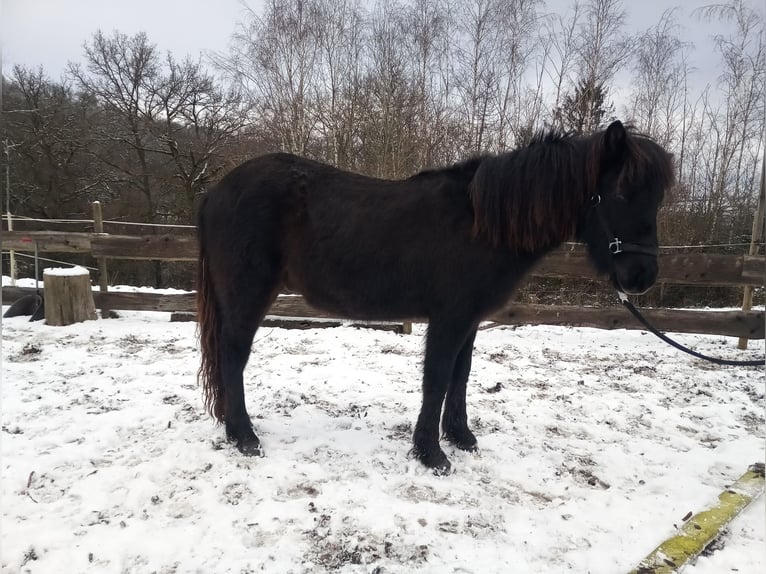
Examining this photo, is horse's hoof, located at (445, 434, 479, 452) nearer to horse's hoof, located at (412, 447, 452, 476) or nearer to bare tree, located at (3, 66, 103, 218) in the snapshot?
horse's hoof, located at (412, 447, 452, 476)

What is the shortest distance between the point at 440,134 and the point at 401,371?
7.60 meters

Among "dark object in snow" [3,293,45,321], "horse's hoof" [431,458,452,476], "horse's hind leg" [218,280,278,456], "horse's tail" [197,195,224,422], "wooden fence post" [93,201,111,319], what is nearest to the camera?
"horse's hoof" [431,458,452,476]

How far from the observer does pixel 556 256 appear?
6090mm

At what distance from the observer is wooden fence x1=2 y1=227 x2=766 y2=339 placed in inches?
224

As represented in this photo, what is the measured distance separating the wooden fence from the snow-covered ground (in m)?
1.16

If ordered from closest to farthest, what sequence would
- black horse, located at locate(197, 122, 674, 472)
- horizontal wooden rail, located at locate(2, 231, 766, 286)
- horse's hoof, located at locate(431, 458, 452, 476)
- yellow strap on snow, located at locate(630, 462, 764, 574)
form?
yellow strap on snow, located at locate(630, 462, 764, 574) < black horse, located at locate(197, 122, 674, 472) < horse's hoof, located at locate(431, 458, 452, 476) < horizontal wooden rail, located at locate(2, 231, 766, 286)

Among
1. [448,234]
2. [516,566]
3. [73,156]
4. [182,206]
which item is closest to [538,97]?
[448,234]

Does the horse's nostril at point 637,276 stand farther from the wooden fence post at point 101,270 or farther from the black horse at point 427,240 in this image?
the wooden fence post at point 101,270

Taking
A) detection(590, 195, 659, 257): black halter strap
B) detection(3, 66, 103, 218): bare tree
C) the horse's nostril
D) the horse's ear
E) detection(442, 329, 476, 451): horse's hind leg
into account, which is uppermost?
detection(3, 66, 103, 218): bare tree

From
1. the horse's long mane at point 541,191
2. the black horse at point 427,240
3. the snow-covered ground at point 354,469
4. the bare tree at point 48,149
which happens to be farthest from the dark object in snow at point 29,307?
the bare tree at point 48,149

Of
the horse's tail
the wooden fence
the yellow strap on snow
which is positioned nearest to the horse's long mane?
the yellow strap on snow

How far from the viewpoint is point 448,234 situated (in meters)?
2.70

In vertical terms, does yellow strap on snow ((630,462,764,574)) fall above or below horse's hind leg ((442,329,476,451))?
below

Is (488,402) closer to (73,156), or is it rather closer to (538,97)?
(538,97)
